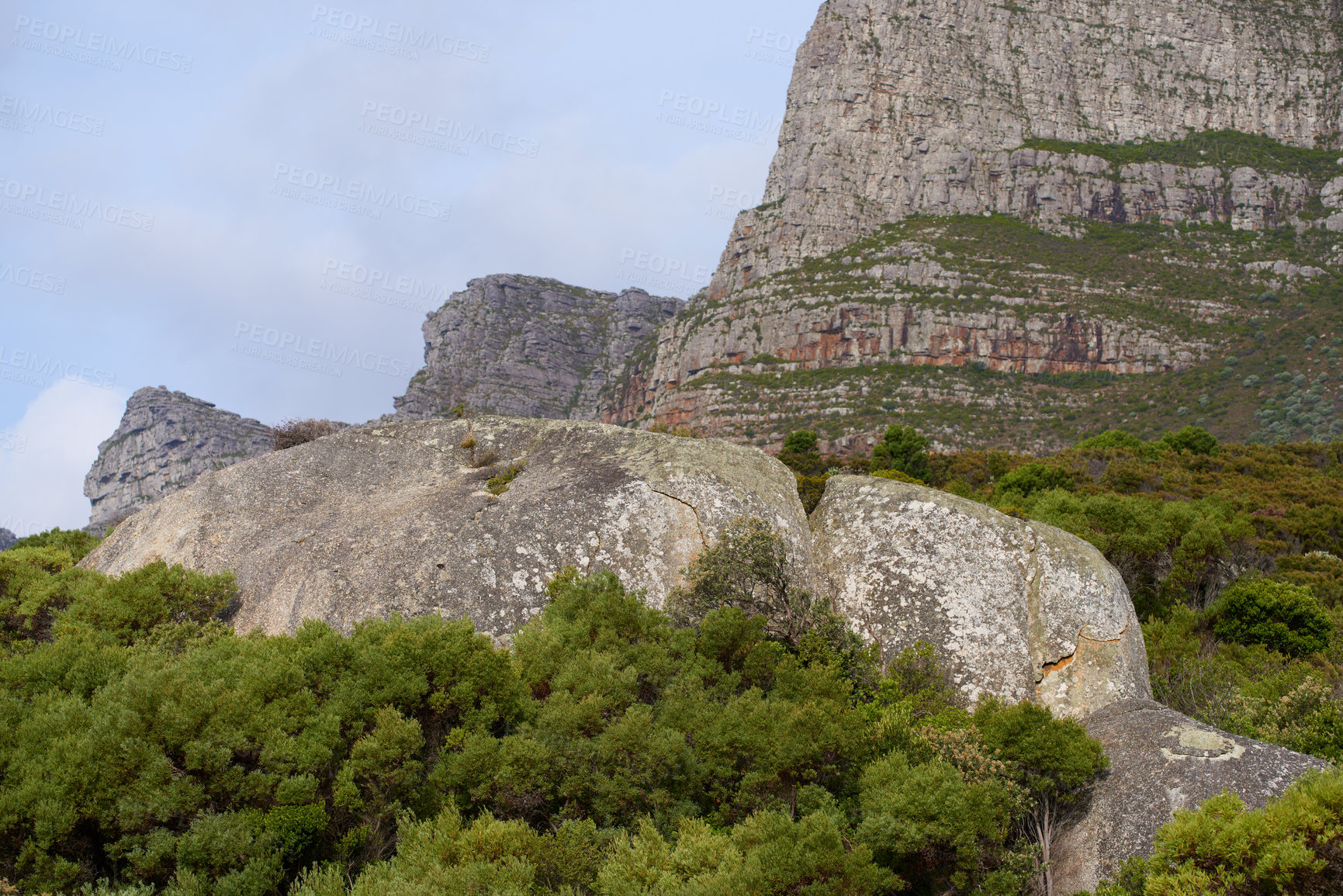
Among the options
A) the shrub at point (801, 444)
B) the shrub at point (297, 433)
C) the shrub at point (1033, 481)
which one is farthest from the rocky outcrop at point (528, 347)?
the shrub at point (297, 433)

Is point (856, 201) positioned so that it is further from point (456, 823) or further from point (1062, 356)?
point (456, 823)

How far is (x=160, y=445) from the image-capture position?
13300 cm

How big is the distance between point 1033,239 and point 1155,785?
114 m

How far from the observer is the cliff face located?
417 ft

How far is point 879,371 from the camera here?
106 meters

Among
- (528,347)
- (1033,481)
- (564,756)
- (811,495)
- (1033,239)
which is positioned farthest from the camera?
(528,347)

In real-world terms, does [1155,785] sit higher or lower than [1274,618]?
higher

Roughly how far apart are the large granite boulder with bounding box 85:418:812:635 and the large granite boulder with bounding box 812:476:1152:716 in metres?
1.28

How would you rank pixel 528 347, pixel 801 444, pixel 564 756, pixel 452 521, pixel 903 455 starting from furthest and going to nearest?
pixel 528 347 < pixel 801 444 < pixel 903 455 < pixel 452 521 < pixel 564 756

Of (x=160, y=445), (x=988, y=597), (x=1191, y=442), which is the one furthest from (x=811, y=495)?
(x=160, y=445)

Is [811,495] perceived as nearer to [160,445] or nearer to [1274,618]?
[1274,618]

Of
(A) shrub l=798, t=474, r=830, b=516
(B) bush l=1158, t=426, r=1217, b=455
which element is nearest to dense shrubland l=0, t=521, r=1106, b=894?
(A) shrub l=798, t=474, r=830, b=516

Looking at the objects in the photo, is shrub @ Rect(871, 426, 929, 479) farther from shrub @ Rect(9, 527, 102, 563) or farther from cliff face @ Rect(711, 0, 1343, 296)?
cliff face @ Rect(711, 0, 1343, 296)

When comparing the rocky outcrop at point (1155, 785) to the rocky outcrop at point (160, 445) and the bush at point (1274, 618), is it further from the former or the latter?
→ the rocky outcrop at point (160, 445)
